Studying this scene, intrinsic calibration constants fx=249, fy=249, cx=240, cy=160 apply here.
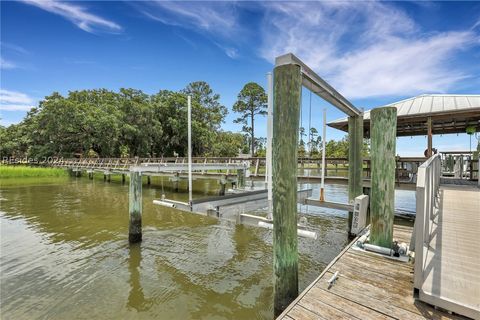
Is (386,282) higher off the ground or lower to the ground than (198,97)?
lower

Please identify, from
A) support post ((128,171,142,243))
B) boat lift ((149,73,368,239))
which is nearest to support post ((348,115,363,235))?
boat lift ((149,73,368,239))

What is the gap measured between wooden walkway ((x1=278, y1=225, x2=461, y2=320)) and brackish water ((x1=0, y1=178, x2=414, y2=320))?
174cm

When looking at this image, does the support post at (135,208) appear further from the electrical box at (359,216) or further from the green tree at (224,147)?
the green tree at (224,147)

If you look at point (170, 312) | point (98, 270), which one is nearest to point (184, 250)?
point (98, 270)

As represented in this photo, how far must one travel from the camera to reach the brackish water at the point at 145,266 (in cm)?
454

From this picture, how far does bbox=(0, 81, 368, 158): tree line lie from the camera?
34.8 meters

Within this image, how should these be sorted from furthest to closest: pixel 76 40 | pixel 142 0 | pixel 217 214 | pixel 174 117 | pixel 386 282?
1. pixel 174 117
2. pixel 76 40
3. pixel 142 0
4. pixel 217 214
5. pixel 386 282

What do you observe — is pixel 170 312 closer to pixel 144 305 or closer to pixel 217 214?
pixel 144 305

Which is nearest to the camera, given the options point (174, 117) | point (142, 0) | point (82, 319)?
point (82, 319)

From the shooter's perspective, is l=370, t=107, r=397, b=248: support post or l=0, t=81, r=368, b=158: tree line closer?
l=370, t=107, r=397, b=248: support post

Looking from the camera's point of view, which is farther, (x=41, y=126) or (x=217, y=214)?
(x=41, y=126)

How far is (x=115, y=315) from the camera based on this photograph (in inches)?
171

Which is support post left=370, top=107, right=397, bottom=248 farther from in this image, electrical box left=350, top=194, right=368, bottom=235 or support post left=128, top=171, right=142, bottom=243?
support post left=128, top=171, right=142, bottom=243

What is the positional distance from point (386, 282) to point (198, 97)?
47149 millimetres
